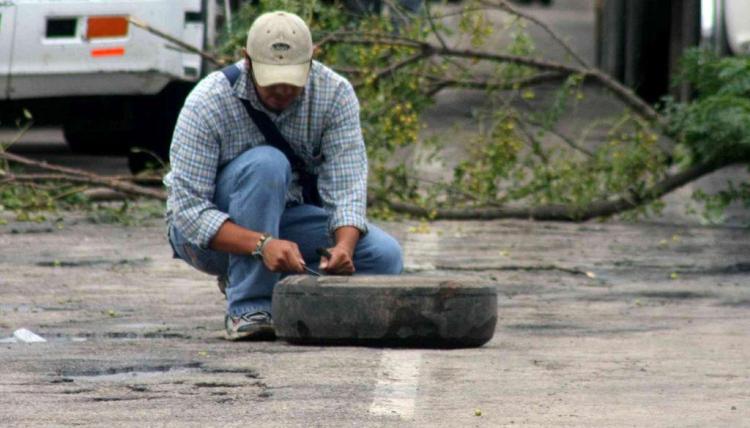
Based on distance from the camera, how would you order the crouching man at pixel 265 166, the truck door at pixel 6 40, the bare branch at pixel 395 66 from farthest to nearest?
1. the truck door at pixel 6 40
2. the bare branch at pixel 395 66
3. the crouching man at pixel 265 166

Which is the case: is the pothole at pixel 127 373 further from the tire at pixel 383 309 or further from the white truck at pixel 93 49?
the white truck at pixel 93 49

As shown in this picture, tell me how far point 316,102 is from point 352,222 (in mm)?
406

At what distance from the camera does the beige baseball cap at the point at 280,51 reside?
6.20 m

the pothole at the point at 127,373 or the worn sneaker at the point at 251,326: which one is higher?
the pothole at the point at 127,373

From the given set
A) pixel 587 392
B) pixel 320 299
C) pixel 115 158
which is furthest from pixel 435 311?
pixel 115 158

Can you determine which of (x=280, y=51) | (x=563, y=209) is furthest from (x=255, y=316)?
(x=563, y=209)

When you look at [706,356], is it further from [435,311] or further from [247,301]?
[247,301]

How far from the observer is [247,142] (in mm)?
6461

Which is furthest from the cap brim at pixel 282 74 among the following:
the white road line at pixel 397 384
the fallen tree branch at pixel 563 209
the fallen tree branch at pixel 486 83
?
the fallen tree branch at pixel 486 83

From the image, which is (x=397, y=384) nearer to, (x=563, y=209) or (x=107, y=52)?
(x=563, y=209)

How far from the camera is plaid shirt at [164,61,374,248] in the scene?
6.36 m

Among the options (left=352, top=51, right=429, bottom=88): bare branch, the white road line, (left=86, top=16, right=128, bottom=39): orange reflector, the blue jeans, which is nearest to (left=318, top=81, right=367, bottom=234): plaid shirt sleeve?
the blue jeans

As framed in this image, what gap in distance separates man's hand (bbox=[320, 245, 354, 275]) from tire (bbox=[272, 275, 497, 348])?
0.06 meters

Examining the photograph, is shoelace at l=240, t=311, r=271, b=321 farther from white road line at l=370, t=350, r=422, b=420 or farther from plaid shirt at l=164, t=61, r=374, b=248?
white road line at l=370, t=350, r=422, b=420
